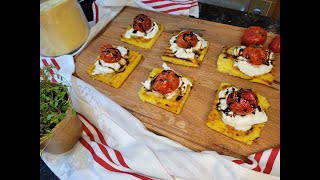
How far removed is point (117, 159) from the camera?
143cm

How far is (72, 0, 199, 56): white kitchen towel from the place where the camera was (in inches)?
96.7

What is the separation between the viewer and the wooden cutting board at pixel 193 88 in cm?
156

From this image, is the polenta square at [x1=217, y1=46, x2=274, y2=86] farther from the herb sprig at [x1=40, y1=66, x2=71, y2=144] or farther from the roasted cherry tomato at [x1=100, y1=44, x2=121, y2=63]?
the herb sprig at [x1=40, y1=66, x2=71, y2=144]

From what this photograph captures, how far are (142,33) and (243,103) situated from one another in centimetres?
118

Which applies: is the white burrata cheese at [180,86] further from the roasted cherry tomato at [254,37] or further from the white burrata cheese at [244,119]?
the roasted cherry tomato at [254,37]

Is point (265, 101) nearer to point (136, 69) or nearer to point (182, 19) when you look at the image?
point (136, 69)

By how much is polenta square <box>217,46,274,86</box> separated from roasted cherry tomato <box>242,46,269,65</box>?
0.05 metres

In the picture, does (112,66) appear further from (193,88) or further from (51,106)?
(51,106)

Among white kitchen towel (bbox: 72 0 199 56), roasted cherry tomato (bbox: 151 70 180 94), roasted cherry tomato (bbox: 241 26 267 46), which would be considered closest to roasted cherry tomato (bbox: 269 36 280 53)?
roasted cherry tomato (bbox: 241 26 267 46)

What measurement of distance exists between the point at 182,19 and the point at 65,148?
167 centimetres

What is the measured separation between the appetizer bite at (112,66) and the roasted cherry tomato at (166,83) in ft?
1.17

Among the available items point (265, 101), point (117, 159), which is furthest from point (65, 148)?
point (265, 101)

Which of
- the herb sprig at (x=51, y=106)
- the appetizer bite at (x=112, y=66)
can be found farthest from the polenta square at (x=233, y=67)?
the herb sprig at (x=51, y=106)

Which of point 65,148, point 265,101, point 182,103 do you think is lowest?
point 65,148
